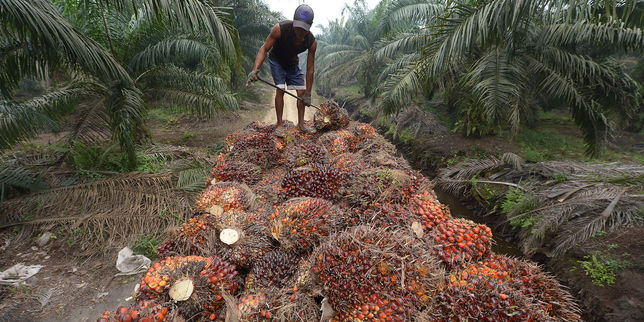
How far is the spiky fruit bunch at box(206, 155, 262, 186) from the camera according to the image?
8.25ft

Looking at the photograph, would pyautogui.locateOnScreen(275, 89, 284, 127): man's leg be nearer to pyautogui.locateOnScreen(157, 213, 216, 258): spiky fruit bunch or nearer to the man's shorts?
the man's shorts

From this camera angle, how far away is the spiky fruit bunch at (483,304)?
1.10 meters

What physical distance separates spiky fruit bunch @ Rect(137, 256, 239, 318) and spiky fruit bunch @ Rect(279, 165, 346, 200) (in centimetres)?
73

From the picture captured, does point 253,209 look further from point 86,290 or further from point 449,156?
point 449,156

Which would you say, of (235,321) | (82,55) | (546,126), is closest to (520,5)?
Result: (235,321)

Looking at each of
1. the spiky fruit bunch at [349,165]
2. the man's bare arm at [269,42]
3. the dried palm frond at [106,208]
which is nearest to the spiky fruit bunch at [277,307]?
the spiky fruit bunch at [349,165]

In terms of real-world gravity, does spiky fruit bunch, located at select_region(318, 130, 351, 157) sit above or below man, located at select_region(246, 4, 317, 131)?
below

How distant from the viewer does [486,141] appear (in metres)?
6.51

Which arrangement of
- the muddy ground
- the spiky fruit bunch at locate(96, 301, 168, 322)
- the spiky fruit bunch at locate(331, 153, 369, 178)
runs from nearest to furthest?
the spiky fruit bunch at locate(96, 301, 168, 322) → the spiky fruit bunch at locate(331, 153, 369, 178) → the muddy ground

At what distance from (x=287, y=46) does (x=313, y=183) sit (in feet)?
6.80

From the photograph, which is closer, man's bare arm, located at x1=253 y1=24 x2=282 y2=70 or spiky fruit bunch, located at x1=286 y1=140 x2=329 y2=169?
spiky fruit bunch, located at x1=286 y1=140 x2=329 y2=169

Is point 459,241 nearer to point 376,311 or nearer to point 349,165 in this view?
point 376,311

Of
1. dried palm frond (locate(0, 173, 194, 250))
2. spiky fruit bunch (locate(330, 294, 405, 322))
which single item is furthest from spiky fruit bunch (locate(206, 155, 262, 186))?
spiky fruit bunch (locate(330, 294, 405, 322))

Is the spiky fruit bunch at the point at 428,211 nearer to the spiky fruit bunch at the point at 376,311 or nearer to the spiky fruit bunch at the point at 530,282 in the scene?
the spiky fruit bunch at the point at 530,282
